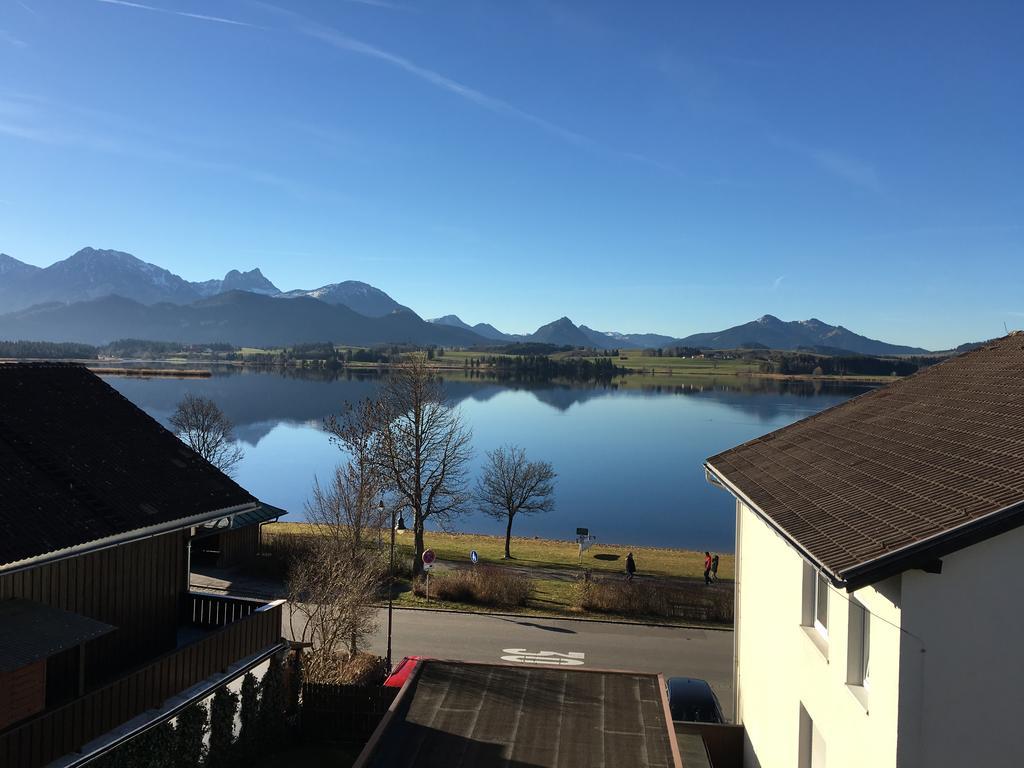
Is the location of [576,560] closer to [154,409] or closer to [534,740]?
[534,740]

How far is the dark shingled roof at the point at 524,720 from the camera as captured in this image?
9055mm

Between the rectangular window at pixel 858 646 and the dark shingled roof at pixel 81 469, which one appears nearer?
the rectangular window at pixel 858 646

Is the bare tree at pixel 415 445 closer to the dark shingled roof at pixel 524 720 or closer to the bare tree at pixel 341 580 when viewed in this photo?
the bare tree at pixel 341 580

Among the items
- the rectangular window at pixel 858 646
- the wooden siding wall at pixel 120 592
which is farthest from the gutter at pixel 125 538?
the rectangular window at pixel 858 646

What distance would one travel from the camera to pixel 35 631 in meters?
8.60

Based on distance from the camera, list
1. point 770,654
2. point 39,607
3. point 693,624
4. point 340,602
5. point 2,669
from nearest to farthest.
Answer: point 2,669 → point 39,607 → point 770,654 → point 340,602 → point 693,624

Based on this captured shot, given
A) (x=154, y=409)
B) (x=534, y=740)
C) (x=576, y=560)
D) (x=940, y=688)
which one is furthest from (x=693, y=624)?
(x=154, y=409)

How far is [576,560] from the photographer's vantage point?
32.0 m

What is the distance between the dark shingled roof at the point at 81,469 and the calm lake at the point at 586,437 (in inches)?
1258

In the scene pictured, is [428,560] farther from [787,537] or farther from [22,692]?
[787,537]

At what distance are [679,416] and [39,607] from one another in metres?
107

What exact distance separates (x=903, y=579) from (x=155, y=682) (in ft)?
32.1

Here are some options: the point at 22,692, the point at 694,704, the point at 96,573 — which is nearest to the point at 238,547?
the point at 96,573

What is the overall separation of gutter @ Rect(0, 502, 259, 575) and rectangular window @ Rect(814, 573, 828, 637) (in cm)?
903
